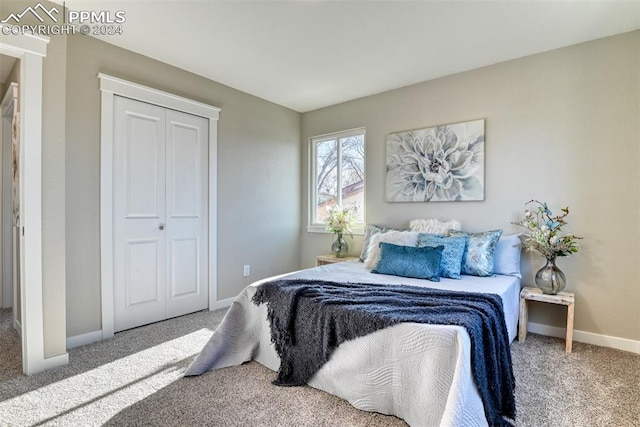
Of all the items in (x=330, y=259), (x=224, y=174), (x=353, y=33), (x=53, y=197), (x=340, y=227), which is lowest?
(x=330, y=259)

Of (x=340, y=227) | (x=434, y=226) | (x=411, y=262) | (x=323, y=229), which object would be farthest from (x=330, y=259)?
(x=411, y=262)

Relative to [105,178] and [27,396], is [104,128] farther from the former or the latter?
[27,396]

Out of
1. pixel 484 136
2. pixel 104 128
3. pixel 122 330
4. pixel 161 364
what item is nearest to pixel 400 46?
pixel 484 136

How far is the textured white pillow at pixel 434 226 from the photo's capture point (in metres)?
3.27

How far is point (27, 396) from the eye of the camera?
6.11 feet

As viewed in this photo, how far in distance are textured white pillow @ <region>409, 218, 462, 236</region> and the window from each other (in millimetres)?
774

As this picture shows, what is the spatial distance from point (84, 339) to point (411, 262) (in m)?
2.73

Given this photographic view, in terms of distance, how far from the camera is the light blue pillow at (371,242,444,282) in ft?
8.54

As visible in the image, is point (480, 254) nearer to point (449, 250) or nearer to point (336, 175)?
point (449, 250)

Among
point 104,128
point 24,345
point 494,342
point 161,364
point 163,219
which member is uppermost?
point 104,128

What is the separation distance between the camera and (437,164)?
3.45 meters

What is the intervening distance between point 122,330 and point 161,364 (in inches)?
34.6

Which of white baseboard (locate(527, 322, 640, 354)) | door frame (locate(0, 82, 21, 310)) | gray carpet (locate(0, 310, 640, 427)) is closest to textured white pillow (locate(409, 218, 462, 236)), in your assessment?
white baseboard (locate(527, 322, 640, 354))

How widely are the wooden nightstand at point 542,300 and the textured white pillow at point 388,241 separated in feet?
3.18
